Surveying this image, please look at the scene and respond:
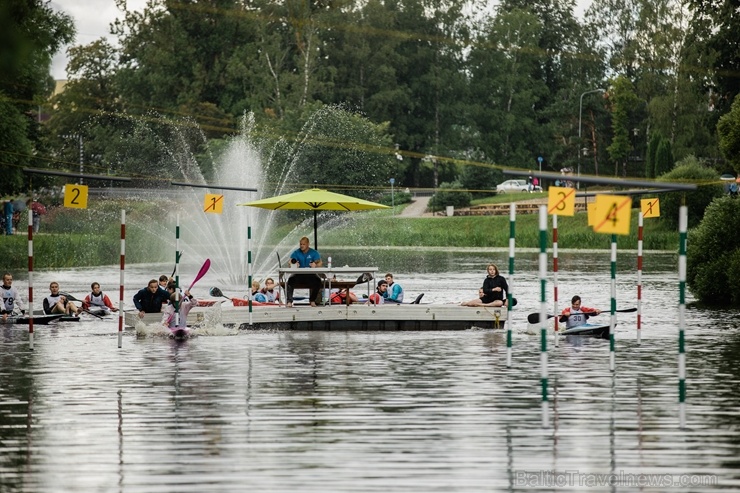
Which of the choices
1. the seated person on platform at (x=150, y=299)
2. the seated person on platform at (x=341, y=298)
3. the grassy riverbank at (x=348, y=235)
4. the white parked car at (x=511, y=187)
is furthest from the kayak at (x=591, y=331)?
the white parked car at (x=511, y=187)

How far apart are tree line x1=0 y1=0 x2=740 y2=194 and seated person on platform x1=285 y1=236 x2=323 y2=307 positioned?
60.6 meters

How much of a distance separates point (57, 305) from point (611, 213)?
19861mm

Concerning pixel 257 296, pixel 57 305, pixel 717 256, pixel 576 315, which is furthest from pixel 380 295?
pixel 717 256

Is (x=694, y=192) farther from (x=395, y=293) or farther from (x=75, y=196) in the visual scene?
(x=75, y=196)

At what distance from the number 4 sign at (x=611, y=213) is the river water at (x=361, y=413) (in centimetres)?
223

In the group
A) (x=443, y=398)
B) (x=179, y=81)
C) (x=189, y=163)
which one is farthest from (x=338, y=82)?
(x=443, y=398)

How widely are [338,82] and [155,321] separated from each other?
8644 centimetres

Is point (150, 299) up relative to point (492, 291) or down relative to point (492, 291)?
down

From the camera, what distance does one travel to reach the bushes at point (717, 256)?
40.0 metres

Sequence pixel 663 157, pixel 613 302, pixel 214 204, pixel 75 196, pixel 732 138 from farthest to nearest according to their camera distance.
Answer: pixel 663 157
pixel 732 138
pixel 214 204
pixel 75 196
pixel 613 302

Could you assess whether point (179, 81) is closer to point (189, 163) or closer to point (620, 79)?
point (189, 163)

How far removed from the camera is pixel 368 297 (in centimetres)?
3162

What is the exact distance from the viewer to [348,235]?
302 ft

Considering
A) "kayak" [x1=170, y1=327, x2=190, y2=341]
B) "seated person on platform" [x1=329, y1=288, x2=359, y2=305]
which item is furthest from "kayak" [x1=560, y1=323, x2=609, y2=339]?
"kayak" [x1=170, y1=327, x2=190, y2=341]
